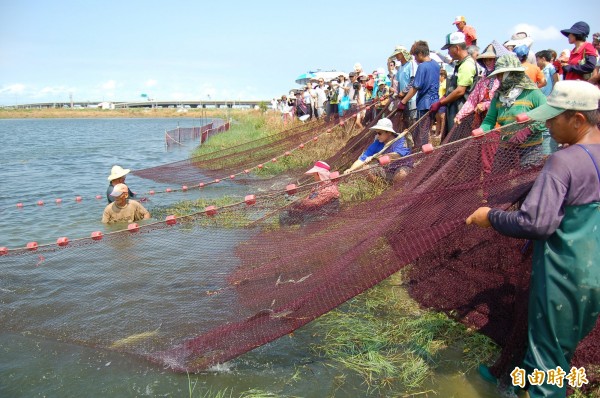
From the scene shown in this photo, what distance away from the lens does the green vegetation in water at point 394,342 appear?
10.1 feet

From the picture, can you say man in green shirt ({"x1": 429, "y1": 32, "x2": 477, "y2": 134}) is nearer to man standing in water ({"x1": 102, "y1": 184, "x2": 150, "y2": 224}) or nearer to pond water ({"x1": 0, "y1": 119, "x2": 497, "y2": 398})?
pond water ({"x1": 0, "y1": 119, "x2": 497, "y2": 398})

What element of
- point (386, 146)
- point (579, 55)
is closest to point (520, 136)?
point (386, 146)

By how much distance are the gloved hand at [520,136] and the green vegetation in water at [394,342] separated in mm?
1303

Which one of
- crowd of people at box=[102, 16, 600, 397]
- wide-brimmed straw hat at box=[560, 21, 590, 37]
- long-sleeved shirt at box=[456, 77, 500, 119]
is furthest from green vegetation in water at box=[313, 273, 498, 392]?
wide-brimmed straw hat at box=[560, 21, 590, 37]

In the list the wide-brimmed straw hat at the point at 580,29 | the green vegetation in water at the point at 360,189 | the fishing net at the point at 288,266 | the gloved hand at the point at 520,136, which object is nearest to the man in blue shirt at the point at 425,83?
the wide-brimmed straw hat at the point at 580,29

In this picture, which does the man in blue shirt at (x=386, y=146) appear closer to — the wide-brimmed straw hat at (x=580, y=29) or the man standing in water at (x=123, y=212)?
the wide-brimmed straw hat at (x=580, y=29)

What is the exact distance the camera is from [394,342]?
3.43 m

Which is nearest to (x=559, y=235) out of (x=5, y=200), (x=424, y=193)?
(x=424, y=193)

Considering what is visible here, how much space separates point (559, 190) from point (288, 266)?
199 centimetres

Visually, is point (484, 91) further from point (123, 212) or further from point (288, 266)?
point (123, 212)

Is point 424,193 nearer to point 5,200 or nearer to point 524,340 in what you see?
point 524,340

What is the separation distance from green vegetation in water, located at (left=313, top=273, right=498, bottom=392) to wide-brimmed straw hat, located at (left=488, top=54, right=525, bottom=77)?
2.03 meters

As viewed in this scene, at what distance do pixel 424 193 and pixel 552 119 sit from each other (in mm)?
1039

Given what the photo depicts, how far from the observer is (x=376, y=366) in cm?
317
